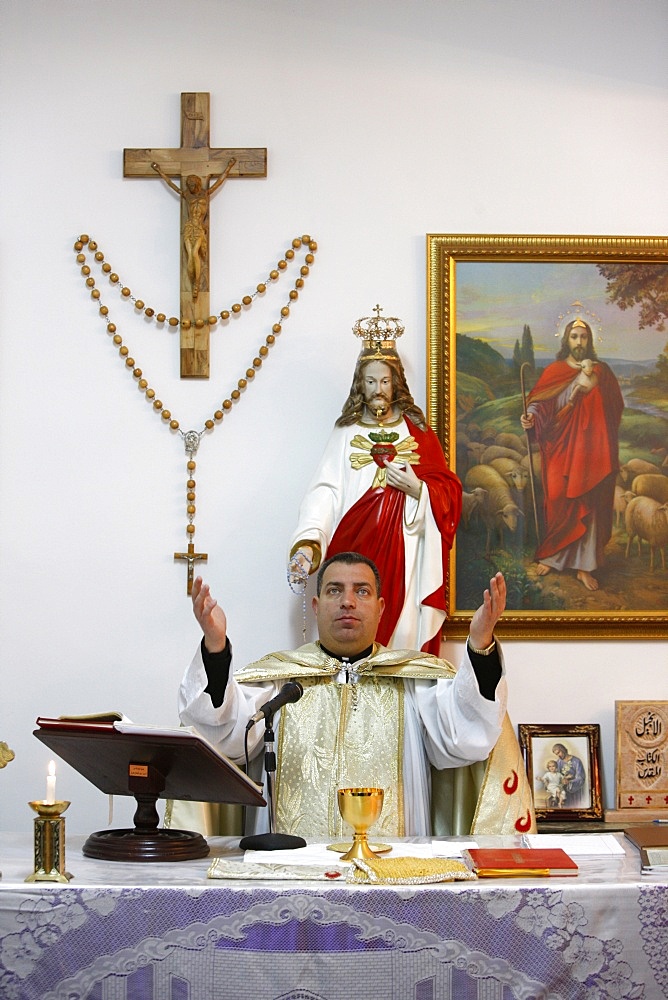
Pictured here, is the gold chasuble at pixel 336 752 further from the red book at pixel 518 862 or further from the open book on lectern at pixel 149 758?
the red book at pixel 518 862

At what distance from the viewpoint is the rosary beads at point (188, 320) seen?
6.14 metres

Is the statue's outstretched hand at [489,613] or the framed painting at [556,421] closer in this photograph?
the statue's outstretched hand at [489,613]

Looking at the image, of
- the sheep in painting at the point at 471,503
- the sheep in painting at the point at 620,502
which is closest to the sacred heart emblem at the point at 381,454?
the sheep in painting at the point at 471,503

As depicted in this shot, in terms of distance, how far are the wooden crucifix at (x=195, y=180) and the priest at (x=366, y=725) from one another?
5.22 feet

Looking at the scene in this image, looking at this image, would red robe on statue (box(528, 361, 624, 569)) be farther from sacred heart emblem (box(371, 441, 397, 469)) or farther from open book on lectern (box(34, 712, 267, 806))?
open book on lectern (box(34, 712, 267, 806))

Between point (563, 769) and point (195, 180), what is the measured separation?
3.11 metres

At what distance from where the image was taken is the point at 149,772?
3.77 m

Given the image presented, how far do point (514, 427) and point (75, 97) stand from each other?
2.59 metres

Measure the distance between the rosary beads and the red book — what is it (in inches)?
113

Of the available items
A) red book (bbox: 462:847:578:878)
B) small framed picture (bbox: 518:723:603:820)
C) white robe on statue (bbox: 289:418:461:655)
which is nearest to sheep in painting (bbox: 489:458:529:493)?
white robe on statue (bbox: 289:418:461:655)

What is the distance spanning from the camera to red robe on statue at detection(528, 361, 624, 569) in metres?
6.11

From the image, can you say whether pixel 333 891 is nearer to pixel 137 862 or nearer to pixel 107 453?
pixel 137 862

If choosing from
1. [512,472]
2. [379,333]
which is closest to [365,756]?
[512,472]

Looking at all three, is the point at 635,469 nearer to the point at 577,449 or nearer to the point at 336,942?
the point at 577,449
